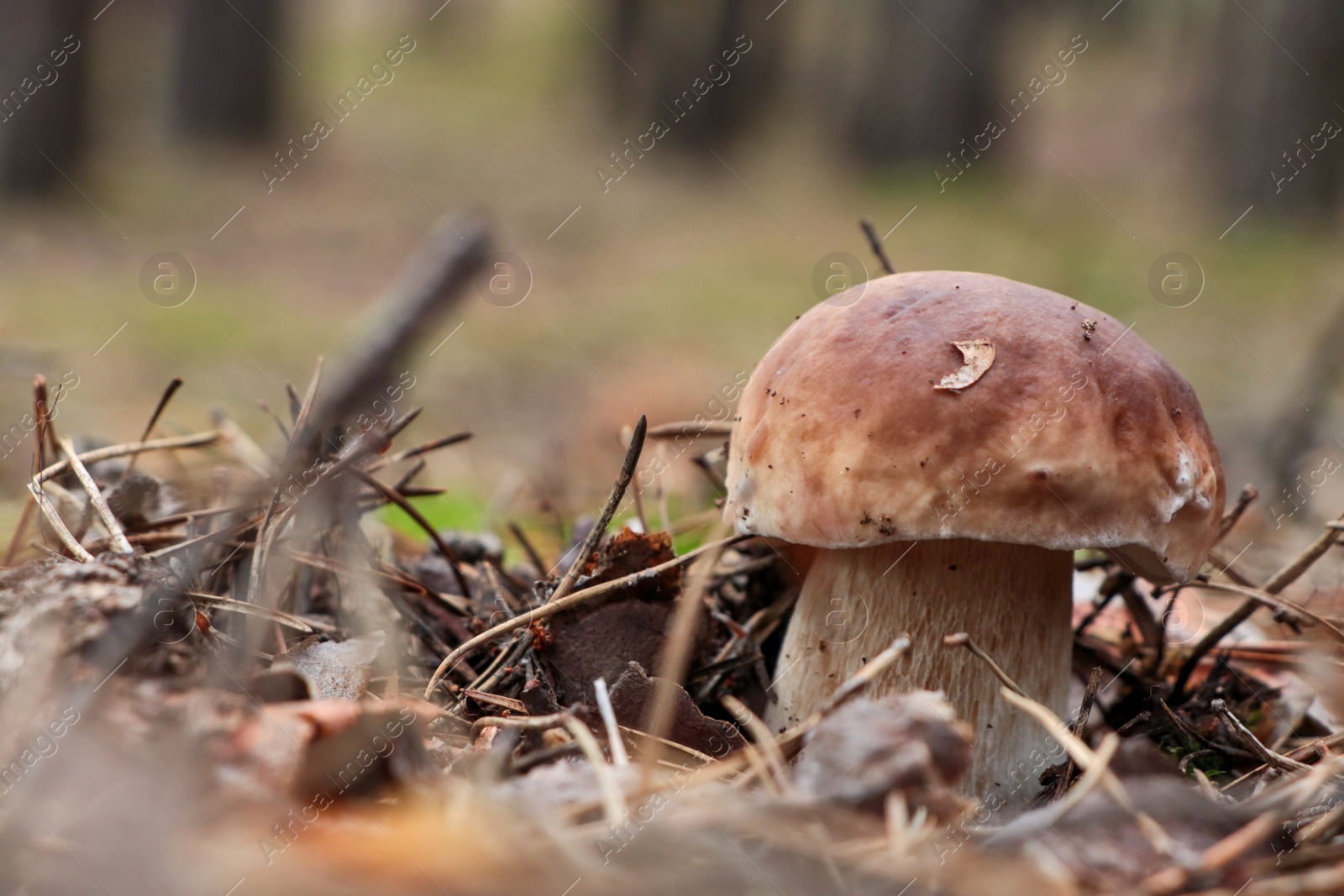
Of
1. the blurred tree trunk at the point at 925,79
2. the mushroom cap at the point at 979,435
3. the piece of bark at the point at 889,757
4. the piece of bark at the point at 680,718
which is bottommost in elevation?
the piece of bark at the point at 680,718

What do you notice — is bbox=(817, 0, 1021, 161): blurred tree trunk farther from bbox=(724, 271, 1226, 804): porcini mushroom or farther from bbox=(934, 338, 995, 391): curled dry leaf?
bbox=(934, 338, 995, 391): curled dry leaf

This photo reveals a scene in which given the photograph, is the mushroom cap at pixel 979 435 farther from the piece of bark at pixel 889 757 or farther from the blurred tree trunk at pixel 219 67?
the blurred tree trunk at pixel 219 67

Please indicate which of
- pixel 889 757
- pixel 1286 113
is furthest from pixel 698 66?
pixel 889 757

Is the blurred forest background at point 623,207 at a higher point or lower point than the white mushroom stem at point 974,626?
higher

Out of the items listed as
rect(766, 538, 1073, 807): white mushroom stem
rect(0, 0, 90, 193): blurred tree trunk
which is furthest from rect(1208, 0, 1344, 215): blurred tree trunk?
rect(0, 0, 90, 193): blurred tree trunk

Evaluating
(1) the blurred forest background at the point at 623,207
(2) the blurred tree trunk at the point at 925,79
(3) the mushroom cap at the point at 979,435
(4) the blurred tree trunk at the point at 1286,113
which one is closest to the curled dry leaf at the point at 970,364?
(3) the mushroom cap at the point at 979,435

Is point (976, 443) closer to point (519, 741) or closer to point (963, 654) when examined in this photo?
point (963, 654)

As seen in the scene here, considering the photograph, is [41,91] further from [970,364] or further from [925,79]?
[970,364]

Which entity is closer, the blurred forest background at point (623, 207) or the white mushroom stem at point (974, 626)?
the white mushroom stem at point (974, 626)
